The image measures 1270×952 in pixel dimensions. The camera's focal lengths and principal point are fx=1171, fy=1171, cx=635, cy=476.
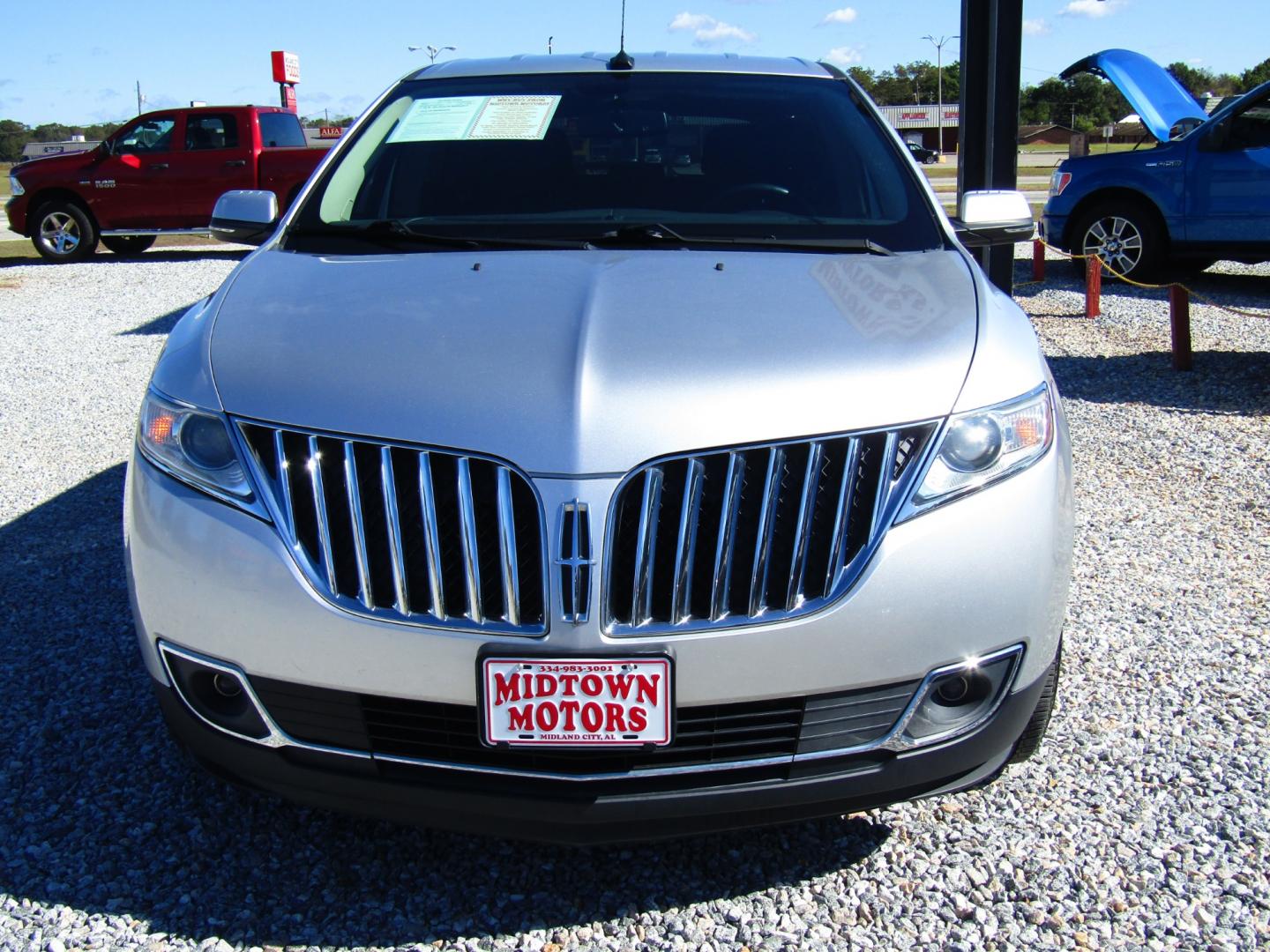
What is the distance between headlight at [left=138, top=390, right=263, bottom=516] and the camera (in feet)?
6.98

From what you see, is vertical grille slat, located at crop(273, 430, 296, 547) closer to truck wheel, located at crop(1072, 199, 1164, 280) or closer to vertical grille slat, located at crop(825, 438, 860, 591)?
vertical grille slat, located at crop(825, 438, 860, 591)

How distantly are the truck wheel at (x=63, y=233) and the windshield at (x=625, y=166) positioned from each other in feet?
43.0

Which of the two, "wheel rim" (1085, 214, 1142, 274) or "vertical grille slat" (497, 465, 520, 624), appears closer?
"vertical grille slat" (497, 465, 520, 624)

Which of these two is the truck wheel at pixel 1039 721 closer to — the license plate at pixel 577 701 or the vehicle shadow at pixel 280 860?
the vehicle shadow at pixel 280 860

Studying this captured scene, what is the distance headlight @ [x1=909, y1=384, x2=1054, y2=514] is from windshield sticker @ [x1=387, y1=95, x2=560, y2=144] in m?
1.76

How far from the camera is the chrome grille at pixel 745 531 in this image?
77.9 inches

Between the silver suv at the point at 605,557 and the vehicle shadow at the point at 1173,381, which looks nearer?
the silver suv at the point at 605,557

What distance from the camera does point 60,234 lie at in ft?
49.5

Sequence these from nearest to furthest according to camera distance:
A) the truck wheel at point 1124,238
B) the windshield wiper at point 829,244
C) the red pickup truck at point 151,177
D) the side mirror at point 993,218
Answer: the windshield wiper at point 829,244
the side mirror at point 993,218
the truck wheel at point 1124,238
the red pickup truck at point 151,177

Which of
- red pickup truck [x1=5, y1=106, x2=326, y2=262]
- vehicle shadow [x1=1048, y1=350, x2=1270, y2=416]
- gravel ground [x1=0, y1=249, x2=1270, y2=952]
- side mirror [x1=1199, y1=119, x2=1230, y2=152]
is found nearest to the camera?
gravel ground [x1=0, y1=249, x2=1270, y2=952]

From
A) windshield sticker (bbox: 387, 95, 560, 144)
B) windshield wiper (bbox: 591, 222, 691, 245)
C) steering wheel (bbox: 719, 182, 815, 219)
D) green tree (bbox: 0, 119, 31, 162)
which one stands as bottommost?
green tree (bbox: 0, 119, 31, 162)

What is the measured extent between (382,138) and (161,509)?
5.91 ft

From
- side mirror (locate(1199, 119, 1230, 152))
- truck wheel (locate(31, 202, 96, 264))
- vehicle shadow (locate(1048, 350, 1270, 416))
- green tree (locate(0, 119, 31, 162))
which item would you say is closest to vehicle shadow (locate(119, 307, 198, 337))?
truck wheel (locate(31, 202, 96, 264))

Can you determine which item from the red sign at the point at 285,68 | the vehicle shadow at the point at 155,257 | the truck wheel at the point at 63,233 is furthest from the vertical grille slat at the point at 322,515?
the red sign at the point at 285,68
